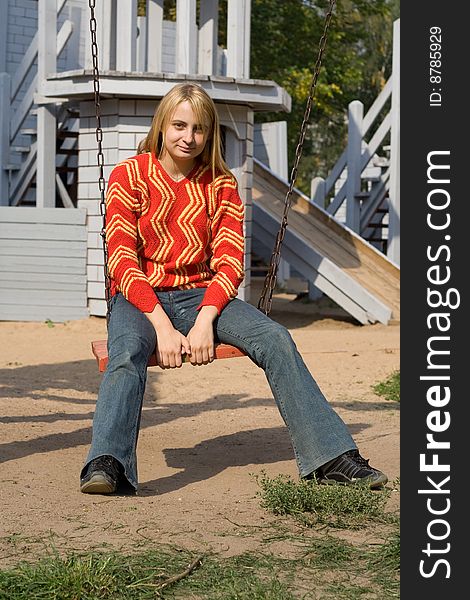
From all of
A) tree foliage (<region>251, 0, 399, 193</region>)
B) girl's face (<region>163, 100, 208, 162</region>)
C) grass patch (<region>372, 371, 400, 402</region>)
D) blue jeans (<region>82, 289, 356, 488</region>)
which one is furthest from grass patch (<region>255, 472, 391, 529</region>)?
tree foliage (<region>251, 0, 399, 193</region>)

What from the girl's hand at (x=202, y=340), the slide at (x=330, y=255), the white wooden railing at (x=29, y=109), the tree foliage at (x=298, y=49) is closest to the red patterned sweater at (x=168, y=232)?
the girl's hand at (x=202, y=340)

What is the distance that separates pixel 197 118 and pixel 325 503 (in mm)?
1716

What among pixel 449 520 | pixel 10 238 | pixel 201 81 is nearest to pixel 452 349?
pixel 449 520

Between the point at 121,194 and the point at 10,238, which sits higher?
the point at 121,194

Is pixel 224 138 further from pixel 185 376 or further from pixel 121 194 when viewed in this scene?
pixel 121 194

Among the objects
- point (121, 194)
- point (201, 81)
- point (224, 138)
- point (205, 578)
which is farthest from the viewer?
point (224, 138)

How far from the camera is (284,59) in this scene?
25.1m

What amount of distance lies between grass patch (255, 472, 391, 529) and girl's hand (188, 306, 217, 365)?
2.15 feet

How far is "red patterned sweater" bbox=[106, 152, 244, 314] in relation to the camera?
15.9 ft

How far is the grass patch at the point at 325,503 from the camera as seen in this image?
13.7 ft

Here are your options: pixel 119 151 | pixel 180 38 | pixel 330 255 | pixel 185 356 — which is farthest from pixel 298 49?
pixel 185 356

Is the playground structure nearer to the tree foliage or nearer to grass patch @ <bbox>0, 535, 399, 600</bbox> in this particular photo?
grass patch @ <bbox>0, 535, 399, 600</bbox>

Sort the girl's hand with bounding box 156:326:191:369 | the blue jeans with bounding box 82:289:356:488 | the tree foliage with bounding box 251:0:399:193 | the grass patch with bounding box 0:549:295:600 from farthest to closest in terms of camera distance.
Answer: the tree foliage with bounding box 251:0:399:193
the girl's hand with bounding box 156:326:191:369
the blue jeans with bounding box 82:289:356:488
the grass patch with bounding box 0:549:295:600

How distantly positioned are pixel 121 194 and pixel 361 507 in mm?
1682
